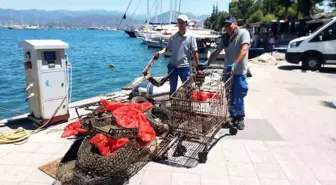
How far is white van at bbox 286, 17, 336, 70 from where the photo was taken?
13.0m

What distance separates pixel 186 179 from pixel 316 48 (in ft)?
40.6

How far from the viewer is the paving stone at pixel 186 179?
3539mm

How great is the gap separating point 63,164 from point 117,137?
31.8 inches

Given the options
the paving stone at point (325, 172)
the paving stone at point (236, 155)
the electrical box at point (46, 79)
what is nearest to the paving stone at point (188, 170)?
the paving stone at point (236, 155)

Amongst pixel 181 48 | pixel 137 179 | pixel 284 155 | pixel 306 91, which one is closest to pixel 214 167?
pixel 137 179

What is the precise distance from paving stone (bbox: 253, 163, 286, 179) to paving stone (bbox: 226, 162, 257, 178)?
80mm

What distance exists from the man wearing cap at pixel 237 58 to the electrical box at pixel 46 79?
111 inches

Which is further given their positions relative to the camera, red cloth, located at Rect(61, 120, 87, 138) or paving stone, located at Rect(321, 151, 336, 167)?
red cloth, located at Rect(61, 120, 87, 138)

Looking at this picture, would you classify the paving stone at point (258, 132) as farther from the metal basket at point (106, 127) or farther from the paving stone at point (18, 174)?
the paving stone at point (18, 174)

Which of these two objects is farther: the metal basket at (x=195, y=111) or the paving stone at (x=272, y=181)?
the metal basket at (x=195, y=111)

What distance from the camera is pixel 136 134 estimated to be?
391 cm

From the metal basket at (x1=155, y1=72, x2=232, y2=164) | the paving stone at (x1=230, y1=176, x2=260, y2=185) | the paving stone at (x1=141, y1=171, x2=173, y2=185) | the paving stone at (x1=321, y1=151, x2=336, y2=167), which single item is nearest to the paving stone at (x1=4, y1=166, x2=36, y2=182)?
the paving stone at (x1=141, y1=171, x2=173, y2=185)

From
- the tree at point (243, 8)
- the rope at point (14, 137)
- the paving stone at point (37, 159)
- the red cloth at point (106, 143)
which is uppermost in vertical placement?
the tree at point (243, 8)

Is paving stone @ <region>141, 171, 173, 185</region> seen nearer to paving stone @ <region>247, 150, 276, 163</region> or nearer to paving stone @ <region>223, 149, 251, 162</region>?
paving stone @ <region>223, 149, 251, 162</region>
